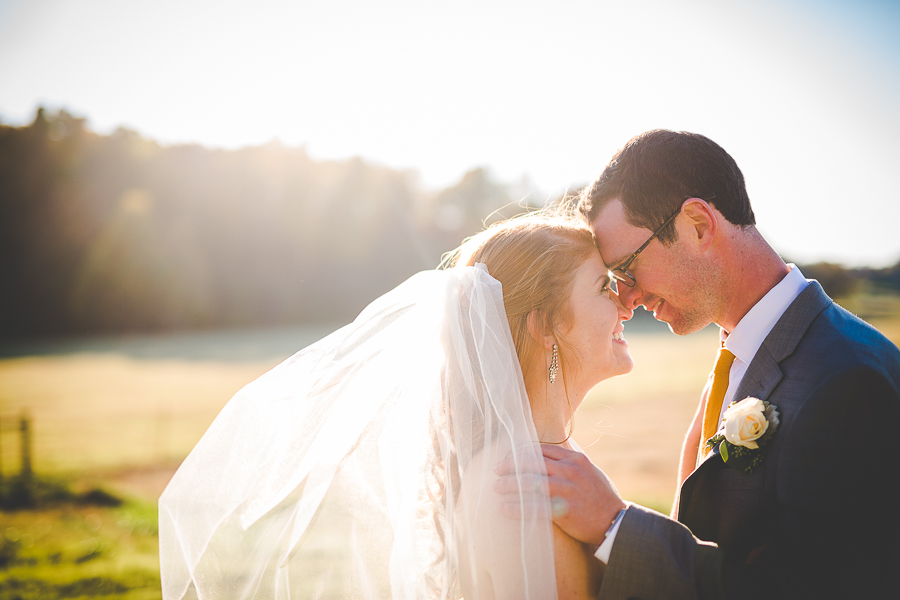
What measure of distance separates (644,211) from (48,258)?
82.6 ft

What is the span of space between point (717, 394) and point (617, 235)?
0.96 metres

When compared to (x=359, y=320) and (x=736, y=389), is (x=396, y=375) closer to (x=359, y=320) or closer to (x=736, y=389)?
(x=359, y=320)

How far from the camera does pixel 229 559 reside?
2.03 metres

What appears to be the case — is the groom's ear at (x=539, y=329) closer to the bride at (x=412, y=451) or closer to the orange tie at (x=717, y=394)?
the bride at (x=412, y=451)

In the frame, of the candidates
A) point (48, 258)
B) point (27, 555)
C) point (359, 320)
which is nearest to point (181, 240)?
point (48, 258)

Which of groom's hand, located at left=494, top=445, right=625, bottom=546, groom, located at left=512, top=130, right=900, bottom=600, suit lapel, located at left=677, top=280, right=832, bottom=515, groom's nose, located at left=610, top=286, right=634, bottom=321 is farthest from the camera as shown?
groom's nose, located at left=610, top=286, right=634, bottom=321

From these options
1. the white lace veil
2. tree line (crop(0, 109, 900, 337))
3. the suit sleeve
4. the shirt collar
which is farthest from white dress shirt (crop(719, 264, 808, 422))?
tree line (crop(0, 109, 900, 337))

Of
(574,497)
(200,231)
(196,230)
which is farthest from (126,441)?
(200,231)

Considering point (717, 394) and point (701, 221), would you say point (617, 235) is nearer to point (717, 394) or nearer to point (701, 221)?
point (701, 221)

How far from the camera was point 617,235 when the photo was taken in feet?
8.69

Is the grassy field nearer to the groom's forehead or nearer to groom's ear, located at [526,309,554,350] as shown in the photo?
groom's ear, located at [526,309,554,350]

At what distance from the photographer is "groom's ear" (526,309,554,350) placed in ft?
7.81

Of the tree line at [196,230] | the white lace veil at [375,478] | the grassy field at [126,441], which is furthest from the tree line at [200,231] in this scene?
the white lace veil at [375,478]

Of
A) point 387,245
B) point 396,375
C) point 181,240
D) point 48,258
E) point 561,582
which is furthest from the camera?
point 387,245
